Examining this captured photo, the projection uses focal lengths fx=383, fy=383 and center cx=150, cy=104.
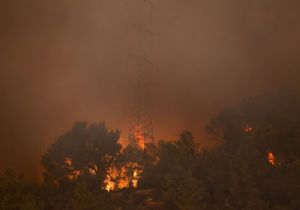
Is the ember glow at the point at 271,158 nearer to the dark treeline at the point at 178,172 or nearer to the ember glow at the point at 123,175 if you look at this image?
the dark treeline at the point at 178,172

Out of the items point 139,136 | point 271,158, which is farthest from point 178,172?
point 139,136

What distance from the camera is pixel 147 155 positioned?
44.8 meters

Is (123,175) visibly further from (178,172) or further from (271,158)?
(271,158)

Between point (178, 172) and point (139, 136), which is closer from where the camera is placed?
point (178, 172)

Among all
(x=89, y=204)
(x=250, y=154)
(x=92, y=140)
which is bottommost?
(x=89, y=204)

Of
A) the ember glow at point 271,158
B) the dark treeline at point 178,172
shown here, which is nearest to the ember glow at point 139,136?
the dark treeline at point 178,172

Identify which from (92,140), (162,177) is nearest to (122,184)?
(92,140)

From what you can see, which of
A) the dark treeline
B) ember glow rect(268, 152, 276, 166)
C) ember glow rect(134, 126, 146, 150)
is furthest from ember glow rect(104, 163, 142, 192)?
ember glow rect(268, 152, 276, 166)

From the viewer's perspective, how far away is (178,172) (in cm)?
3481

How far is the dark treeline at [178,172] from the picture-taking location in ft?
99.0

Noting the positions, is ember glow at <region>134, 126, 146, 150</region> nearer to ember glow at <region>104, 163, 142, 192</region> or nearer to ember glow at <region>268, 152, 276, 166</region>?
ember glow at <region>104, 163, 142, 192</region>

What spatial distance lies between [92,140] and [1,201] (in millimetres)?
12246

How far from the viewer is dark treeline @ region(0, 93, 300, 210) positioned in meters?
30.2

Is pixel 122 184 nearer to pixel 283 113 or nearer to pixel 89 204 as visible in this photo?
pixel 89 204
